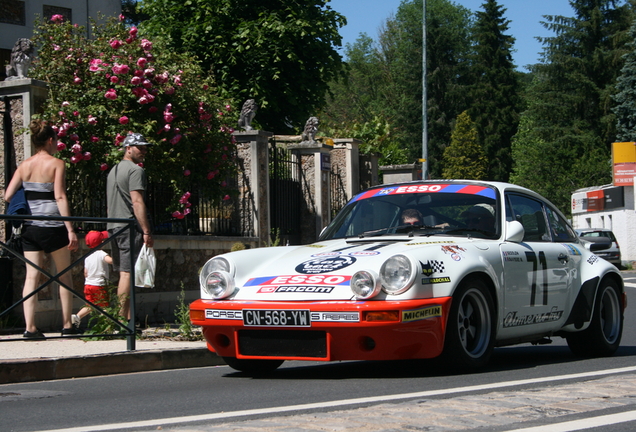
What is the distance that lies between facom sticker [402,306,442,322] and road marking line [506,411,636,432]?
5.34ft

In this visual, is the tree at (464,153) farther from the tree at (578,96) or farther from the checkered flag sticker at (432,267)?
the checkered flag sticker at (432,267)

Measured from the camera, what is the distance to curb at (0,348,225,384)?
6.91m

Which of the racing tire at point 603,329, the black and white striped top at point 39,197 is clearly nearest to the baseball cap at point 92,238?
the black and white striped top at point 39,197

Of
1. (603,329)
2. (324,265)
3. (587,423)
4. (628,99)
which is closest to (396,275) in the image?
(324,265)

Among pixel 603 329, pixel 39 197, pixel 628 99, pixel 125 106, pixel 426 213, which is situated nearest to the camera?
pixel 426 213

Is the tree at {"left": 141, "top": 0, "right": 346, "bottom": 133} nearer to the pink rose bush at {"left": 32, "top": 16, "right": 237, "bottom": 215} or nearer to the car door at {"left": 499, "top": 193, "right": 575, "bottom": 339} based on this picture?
the pink rose bush at {"left": 32, "top": 16, "right": 237, "bottom": 215}

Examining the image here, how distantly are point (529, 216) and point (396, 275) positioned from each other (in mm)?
2304

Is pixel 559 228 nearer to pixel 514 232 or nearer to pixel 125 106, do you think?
pixel 514 232

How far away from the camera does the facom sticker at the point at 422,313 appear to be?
6.05 metres

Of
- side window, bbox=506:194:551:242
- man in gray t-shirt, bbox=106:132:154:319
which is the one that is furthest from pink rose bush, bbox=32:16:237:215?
side window, bbox=506:194:551:242

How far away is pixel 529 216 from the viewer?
26.3 feet

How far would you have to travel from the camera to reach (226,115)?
542 inches

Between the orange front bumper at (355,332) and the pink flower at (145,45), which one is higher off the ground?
the pink flower at (145,45)

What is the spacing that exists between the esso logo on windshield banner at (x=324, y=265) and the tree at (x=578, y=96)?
5697 centimetres
